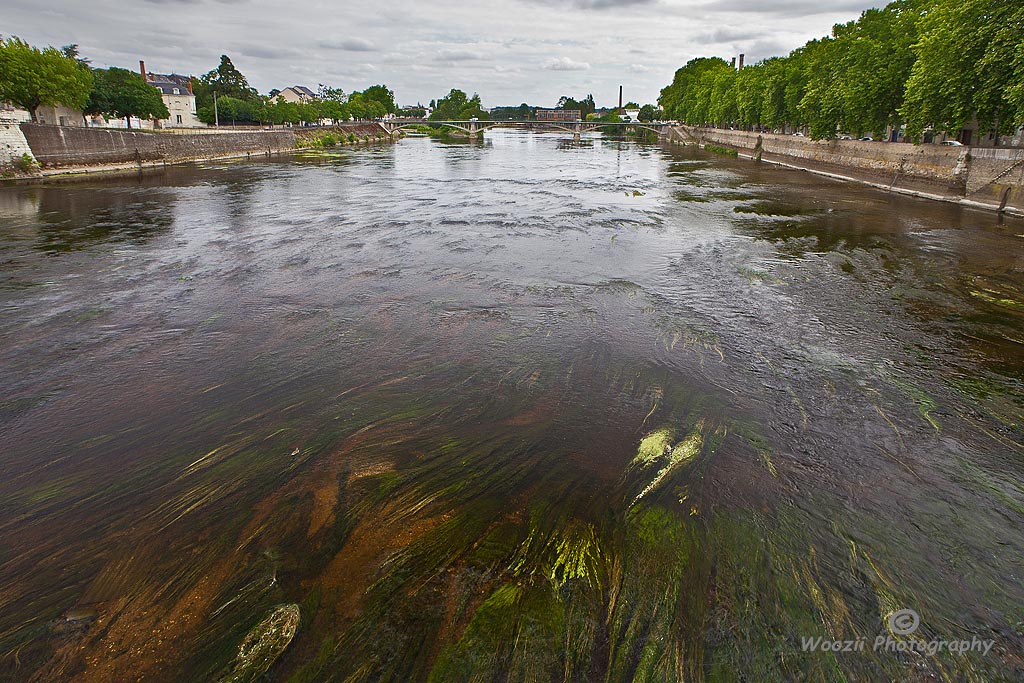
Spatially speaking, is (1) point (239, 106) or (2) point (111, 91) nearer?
(2) point (111, 91)

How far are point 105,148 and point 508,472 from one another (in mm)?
44829

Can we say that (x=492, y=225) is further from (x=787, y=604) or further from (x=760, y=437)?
(x=787, y=604)

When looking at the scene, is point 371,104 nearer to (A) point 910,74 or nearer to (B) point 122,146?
(B) point 122,146

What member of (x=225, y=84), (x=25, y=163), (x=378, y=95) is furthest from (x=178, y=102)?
(x=378, y=95)

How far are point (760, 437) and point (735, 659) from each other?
10.6 feet

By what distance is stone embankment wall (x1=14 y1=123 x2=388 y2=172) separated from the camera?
111 feet

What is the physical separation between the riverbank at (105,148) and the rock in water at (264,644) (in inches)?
1528

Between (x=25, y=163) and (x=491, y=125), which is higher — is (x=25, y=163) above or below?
below

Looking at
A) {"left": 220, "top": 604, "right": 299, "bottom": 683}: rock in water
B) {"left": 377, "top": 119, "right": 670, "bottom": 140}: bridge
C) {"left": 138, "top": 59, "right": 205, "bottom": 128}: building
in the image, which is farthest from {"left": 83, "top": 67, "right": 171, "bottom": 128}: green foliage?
{"left": 220, "top": 604, "right": 299, "bottom": 683}: rock in water

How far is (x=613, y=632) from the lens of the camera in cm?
421

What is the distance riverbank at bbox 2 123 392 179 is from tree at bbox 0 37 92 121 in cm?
544

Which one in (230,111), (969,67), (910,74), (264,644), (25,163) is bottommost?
(264,644)

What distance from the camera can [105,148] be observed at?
38.6 m

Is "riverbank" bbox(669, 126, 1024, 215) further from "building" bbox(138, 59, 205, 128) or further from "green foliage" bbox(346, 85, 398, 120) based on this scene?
"green foliage" bbox(346, 85, 398, 120)
